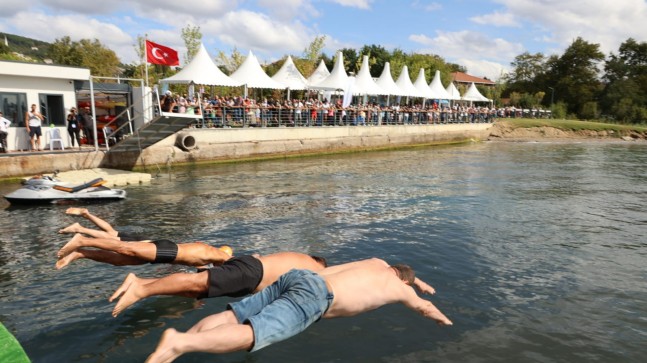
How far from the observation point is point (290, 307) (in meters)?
4.27

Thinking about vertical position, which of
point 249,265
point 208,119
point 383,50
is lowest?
point 249,265

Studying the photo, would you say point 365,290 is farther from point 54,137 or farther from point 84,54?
point 84,54

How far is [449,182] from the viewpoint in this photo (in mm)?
19531

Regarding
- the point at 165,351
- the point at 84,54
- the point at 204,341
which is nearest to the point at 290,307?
the point at 204,341

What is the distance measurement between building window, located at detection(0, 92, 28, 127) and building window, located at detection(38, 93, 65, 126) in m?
0.66

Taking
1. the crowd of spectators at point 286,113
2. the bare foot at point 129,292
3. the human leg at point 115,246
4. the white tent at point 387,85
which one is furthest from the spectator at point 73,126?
the white tent at point 387,85

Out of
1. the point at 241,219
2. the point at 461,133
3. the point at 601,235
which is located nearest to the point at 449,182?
the point at 601,235

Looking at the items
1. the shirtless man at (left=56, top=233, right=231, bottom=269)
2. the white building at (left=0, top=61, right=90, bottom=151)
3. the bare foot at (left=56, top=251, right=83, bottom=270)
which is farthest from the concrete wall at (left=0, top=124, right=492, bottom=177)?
the bare foot at (left=56, top=251, right=83, bottom=270)

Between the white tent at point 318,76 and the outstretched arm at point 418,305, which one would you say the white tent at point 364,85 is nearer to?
the white tent at point 318,76

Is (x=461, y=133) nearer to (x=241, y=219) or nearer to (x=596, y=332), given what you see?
(x=241, y=219)

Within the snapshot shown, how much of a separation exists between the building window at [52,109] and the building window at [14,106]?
0.66m

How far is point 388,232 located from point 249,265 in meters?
6.45

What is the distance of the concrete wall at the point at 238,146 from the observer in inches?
725

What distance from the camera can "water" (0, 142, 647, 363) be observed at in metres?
5.81
